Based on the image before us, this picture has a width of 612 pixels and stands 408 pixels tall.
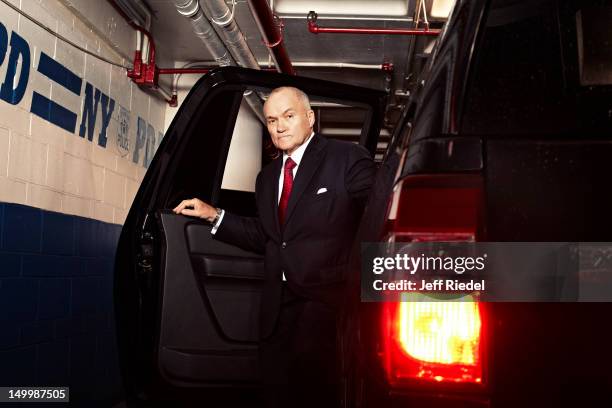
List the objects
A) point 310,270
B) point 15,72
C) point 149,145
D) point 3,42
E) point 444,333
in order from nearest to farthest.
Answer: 1. point 444,333
2. point 310,270
3. point 3,42
4. point 15,72
5. point 149,145

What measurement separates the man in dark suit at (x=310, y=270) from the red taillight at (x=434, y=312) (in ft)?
4.12

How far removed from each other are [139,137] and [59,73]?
1703 mm

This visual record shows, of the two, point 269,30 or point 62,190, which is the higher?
point 269,30

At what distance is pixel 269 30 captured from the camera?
4680mm

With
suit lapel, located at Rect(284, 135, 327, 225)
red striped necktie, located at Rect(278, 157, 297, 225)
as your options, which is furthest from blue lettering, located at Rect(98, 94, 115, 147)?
suit lapel, located at Rect(284, 135, 327, 225)

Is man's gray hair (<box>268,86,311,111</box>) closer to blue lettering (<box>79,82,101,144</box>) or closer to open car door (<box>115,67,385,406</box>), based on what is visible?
open car door (<box>115,67,385,406</box>)

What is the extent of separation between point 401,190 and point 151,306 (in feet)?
5.69

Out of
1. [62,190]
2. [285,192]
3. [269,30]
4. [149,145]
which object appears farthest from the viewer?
[149,145]

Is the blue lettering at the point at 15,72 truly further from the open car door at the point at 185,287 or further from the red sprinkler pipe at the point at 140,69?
the red sprinkler pipe at the point at 140,69

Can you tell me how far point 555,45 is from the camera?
1.05 meters

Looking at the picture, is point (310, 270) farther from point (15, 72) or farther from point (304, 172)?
point (15, 72)

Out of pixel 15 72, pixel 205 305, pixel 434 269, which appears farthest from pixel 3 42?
pixel 434 269

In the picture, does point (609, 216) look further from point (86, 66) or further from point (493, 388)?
point (86, 66)

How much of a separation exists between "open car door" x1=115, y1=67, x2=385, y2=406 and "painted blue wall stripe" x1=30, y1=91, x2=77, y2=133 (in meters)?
1.51
